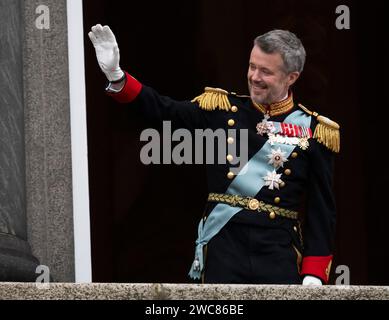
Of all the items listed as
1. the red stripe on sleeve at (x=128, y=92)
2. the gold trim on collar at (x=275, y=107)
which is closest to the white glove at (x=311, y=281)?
the gold trim on collar at (x=275, y=107)

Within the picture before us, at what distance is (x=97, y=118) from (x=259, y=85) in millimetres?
1744

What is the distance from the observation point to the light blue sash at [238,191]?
23.2ft

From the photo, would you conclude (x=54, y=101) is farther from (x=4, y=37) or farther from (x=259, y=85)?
(x=259, y=85)

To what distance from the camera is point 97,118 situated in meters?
8.62

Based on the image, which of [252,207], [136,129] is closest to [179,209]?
[136,129]

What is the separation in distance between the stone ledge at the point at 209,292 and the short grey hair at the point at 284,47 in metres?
1.23

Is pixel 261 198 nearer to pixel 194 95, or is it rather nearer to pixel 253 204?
pixel 253 204
